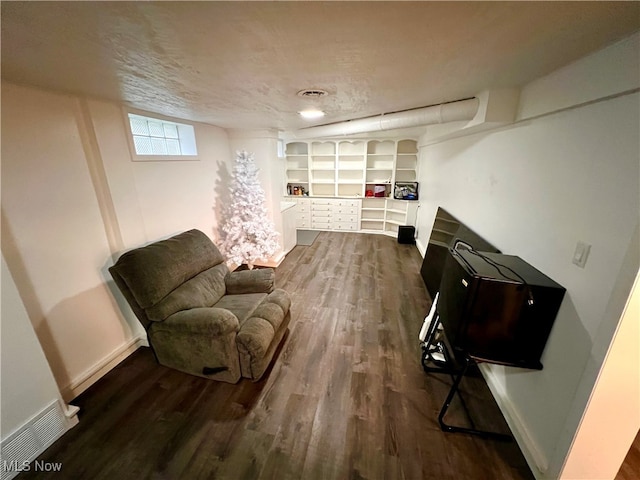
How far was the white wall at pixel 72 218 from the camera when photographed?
1583 mm

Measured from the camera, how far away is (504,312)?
4.70 ft

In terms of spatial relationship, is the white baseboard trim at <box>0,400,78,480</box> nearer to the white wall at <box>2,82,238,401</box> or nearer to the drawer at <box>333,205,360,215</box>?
the white wall at <box>2,82,238,401</box>

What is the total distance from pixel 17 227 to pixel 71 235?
0.30 metres

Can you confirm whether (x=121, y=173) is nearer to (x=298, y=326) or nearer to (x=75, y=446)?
(x=75, y=446)

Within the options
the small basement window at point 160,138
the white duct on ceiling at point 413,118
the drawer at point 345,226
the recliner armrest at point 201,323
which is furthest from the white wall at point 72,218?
the drawer at point 345,226

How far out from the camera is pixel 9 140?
5.00 ft

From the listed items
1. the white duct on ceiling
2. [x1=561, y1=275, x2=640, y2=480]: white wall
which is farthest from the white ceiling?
[x1=561, y1=275, x2=640, y2=480]: white wall

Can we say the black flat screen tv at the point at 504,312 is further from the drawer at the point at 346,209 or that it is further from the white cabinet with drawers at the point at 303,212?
the white cabinet with drawers at the point at 303,212

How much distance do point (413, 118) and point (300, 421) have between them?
3.03 m

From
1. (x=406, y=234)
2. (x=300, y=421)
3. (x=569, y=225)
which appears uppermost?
(x=569, y=225)

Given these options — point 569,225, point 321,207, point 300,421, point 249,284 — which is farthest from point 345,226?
point 569,225

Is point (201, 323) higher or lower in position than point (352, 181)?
lower

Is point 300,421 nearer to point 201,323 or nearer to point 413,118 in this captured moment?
point 201,323

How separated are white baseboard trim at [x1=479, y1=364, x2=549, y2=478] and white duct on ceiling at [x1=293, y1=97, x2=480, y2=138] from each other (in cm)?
221
